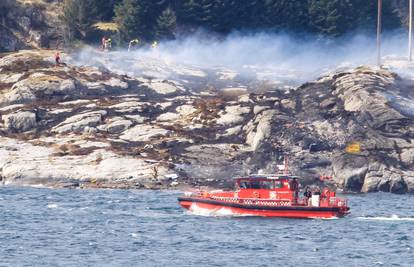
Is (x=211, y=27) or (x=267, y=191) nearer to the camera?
(x=267, y=191)

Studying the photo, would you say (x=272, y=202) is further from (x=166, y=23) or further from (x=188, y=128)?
(x=166, y=23)

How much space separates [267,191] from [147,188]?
68.6 feet

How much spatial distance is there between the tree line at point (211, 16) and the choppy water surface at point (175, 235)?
2137 inches

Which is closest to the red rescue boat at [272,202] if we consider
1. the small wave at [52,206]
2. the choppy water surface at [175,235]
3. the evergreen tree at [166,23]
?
the choppy water surface at [175,235]

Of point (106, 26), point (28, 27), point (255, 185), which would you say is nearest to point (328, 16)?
point (106, 26)

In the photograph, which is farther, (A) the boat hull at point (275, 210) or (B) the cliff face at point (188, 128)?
(B) the cliff face at point (188, 128)

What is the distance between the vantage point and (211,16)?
15575cm

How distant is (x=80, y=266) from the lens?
65.2 m

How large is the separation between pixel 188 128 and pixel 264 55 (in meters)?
39.4

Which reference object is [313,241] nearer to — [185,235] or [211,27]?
[185,235]

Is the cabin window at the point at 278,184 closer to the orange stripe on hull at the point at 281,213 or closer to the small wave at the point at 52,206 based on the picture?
the orange stripe on hull at the point at 281,213

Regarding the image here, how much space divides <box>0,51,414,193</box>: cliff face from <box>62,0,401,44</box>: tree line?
16219 millimetres

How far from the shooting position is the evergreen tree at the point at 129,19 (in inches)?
5861

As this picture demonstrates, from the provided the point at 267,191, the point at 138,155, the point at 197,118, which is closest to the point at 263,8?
the point at 197,118
